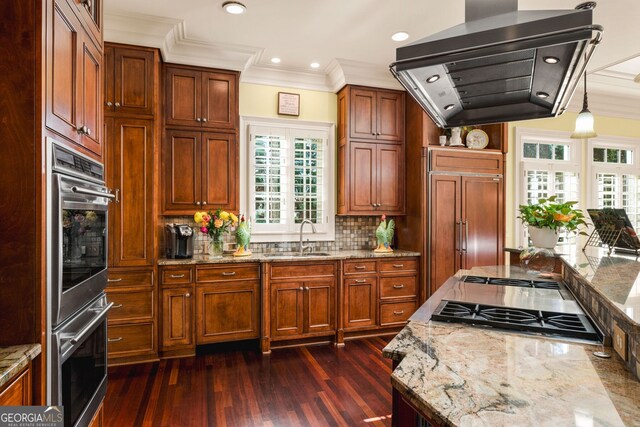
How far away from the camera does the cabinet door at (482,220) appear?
4.28m

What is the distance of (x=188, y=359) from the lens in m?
3.42

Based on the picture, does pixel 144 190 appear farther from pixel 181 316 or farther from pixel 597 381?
pixel 597 381

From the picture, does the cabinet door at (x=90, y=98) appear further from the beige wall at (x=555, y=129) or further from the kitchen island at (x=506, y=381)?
the beige wall at (x=555, y=129)

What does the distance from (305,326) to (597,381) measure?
2962 millimetres

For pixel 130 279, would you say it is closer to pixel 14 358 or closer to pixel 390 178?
pixel 14 358

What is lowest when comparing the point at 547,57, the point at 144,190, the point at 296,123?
the point at 144,190

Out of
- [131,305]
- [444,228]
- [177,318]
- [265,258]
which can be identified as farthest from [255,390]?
[444,228]

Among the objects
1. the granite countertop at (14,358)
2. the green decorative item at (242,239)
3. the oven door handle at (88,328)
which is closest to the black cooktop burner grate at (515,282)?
the oven door handle at (88,328)

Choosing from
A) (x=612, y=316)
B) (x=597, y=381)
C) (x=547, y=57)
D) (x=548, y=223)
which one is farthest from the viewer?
(x=548, y=223)

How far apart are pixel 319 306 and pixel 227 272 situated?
97cm

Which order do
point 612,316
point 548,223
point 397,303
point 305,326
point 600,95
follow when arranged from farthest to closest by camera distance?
point 600,95
point 397,303
point 305,326
point 548,223
point 612,316

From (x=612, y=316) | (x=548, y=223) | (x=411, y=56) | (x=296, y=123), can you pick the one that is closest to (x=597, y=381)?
(x=612, y=316)

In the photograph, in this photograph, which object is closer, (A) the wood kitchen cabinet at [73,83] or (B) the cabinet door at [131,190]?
(A) the wood kitchen cabinet at [73,83]

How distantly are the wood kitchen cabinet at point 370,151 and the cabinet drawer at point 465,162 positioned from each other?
435 millimetres
